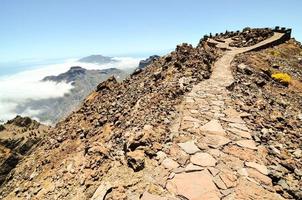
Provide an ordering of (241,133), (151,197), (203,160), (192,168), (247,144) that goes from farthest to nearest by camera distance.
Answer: (241,133), (247,144), (203,160), (192,168), (151,197)

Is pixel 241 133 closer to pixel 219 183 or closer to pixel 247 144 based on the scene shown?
pixel 247 144

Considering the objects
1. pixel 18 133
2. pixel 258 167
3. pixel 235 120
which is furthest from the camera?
pixel 18 133

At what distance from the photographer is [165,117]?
16250 millimetres

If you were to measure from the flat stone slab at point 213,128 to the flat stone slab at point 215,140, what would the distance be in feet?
1.23

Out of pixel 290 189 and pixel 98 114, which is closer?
pixel 290 189

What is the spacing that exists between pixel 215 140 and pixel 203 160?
180 cm

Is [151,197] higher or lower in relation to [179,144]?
lower

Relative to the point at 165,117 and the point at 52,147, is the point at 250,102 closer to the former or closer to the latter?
the point at 165,117

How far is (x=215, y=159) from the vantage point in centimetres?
1237

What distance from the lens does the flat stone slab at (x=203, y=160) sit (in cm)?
1207

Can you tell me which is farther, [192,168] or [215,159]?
[215,159]

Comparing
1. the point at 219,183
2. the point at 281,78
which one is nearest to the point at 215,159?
the point at 219,183

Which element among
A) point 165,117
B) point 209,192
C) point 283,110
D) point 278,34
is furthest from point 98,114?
point 278,34

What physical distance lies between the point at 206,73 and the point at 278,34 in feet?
137
